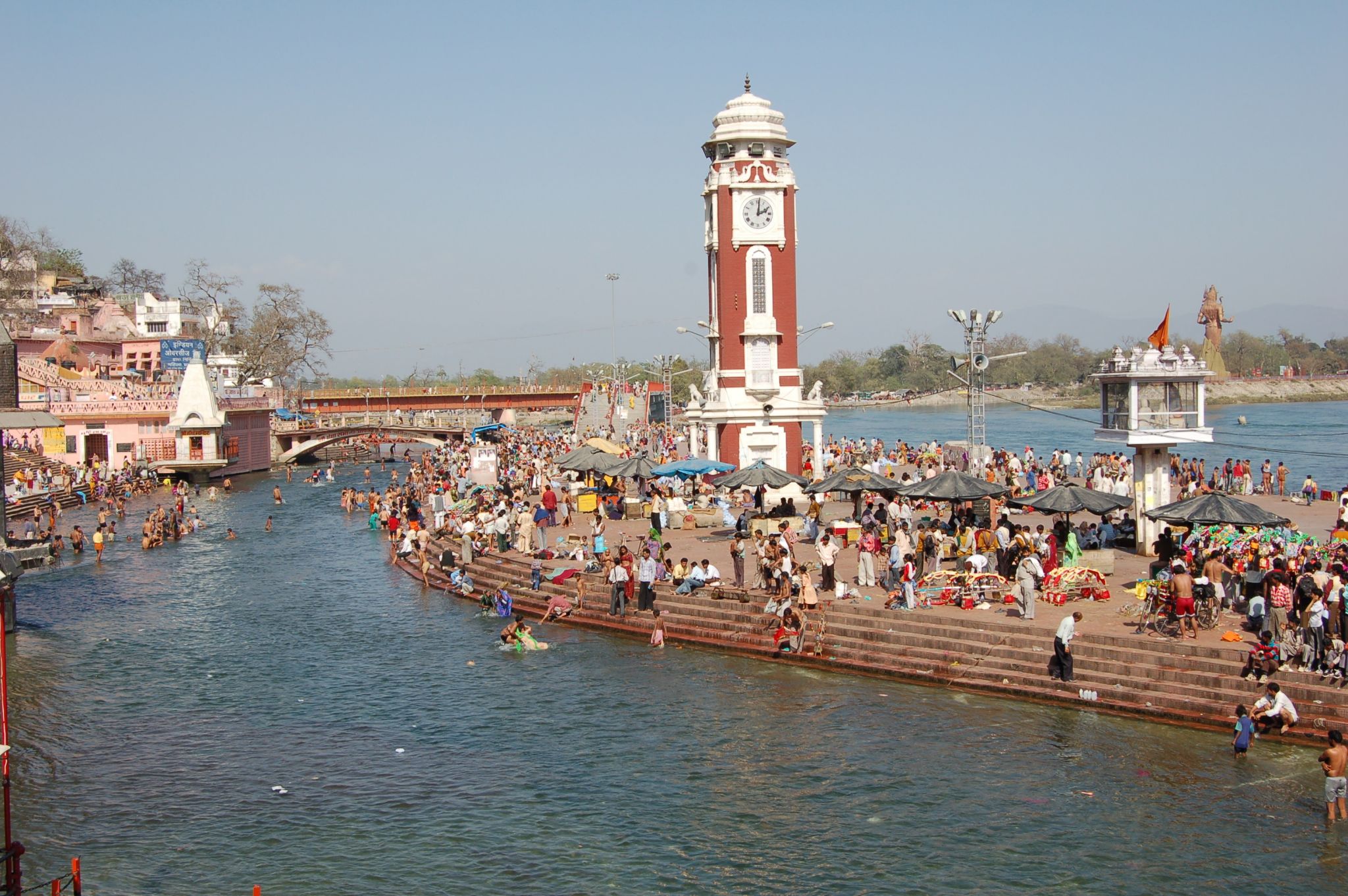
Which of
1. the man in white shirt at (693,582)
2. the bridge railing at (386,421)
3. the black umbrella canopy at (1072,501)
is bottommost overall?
the man in white shirt at (693,582)

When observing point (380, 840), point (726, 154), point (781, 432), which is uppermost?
point (726, 154)

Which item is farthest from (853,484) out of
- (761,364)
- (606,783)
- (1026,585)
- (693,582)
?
(606,783)

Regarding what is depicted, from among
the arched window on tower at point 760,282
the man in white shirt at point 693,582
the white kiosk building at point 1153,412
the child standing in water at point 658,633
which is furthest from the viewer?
the arched window on tower at point 760,282

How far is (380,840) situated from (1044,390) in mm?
168625

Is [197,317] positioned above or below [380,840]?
above

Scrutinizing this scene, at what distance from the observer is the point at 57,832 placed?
15406 millimetres

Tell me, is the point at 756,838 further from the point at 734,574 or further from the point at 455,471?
the point at 455,471

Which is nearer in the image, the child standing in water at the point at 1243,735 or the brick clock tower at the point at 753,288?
the child standing in water at the point at 1243,735

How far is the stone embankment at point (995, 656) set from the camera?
1695 centimetres

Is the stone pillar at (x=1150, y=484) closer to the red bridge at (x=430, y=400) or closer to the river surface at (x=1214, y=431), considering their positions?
the river surface at (x=1214, y=431)

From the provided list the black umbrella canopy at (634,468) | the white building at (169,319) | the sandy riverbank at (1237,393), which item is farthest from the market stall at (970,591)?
the sandy riverbank at (1237,393)

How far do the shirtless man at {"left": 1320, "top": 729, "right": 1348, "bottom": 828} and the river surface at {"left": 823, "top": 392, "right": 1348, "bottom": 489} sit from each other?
3505cm

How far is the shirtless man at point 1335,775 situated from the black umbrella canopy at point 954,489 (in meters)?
11.5

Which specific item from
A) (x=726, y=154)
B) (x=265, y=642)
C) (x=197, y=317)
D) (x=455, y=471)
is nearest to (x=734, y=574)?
(x=265, y=642)
